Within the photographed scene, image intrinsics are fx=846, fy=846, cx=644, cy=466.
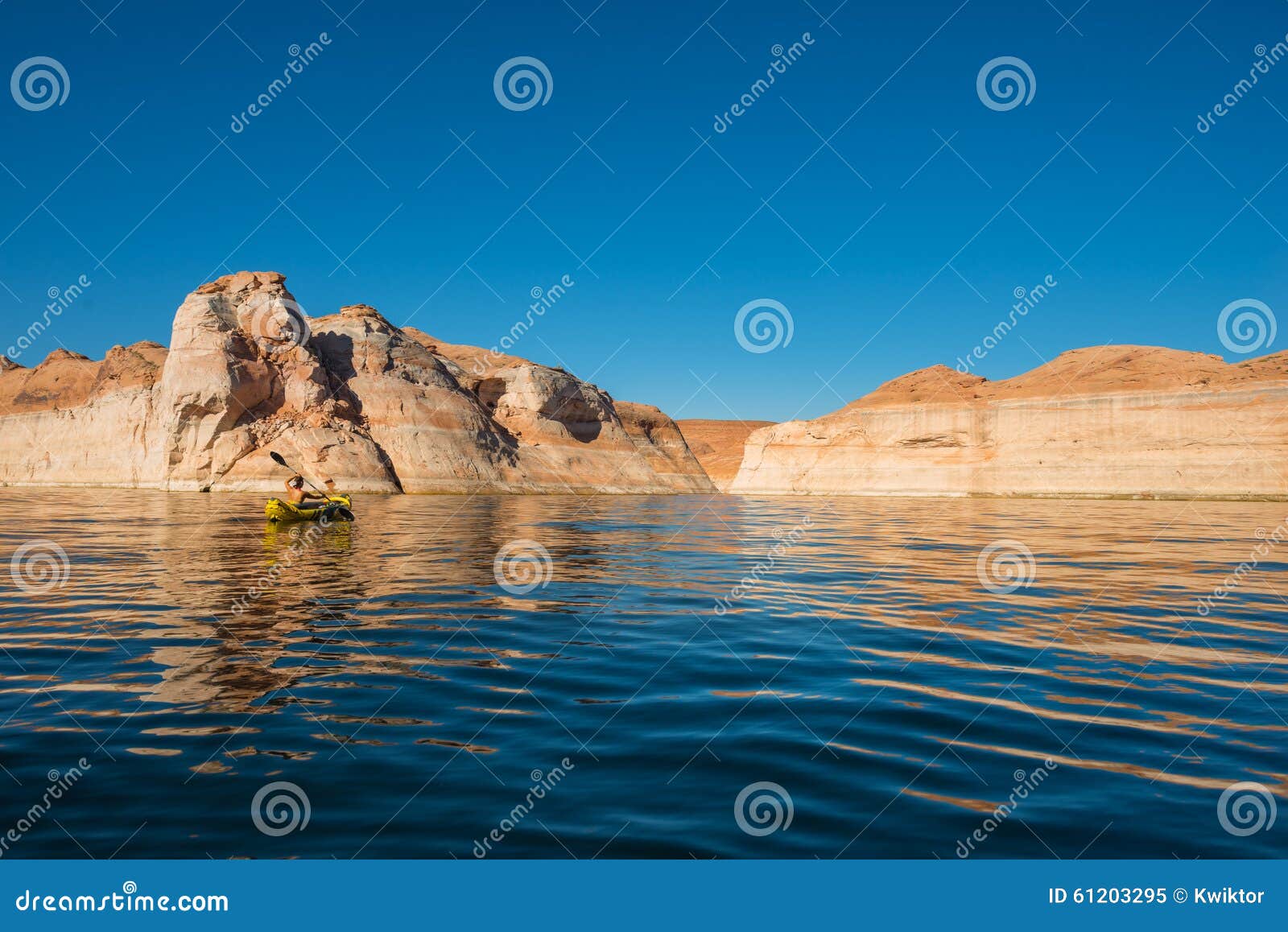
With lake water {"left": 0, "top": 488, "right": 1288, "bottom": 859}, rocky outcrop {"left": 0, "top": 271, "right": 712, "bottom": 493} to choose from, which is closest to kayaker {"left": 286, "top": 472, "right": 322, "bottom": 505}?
lake water {"left": 0, "top": 488, "right": 1288, "bottom": 859}

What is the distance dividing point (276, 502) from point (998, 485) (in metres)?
57.6

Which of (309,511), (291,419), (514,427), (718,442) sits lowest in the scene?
(309,511)

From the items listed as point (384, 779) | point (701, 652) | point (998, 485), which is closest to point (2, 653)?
point (384, 779)

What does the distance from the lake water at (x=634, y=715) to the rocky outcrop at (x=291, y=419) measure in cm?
4517

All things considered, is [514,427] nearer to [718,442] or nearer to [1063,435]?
[1063,435]

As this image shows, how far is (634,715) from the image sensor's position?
19.3ft

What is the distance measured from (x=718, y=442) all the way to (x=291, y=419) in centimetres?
12178

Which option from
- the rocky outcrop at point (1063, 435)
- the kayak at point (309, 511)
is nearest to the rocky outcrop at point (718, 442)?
the rocky outcrop at point (1063, 435)

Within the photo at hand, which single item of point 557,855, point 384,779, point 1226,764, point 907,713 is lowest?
point 557,855

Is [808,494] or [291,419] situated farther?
[808,494]

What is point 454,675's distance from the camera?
22.7ft

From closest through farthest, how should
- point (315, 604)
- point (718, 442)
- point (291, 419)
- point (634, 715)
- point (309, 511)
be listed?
point (634, 715), point (315, 604), point (309, 511), point (291, 419), point (718, 442)

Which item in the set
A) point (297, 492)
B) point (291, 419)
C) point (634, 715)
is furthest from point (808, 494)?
point (634, 715)

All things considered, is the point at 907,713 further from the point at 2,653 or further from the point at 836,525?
the point at 836,525
